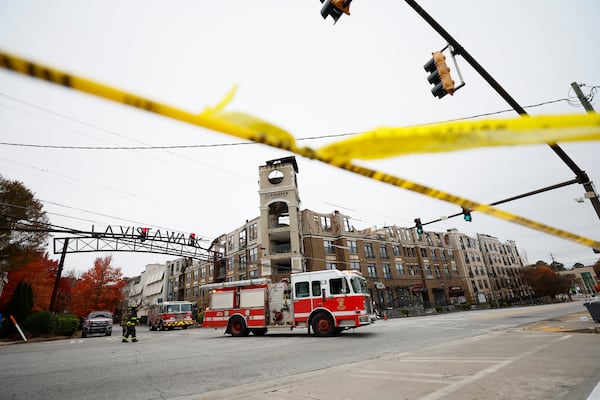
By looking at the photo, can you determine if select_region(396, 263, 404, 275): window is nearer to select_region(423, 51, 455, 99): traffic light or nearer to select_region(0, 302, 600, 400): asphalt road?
select_region(0, 302, 600, 400): asphalt road

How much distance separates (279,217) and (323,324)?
878 inches

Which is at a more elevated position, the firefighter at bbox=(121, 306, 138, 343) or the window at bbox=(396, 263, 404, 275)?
the window at bbox=(396, 263, 404, 275)

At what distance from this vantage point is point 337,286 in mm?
12445

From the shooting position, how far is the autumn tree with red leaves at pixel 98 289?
43.7m

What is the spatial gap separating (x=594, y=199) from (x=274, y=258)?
87.5 feet

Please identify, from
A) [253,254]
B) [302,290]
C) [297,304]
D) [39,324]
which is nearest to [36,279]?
[39,324]

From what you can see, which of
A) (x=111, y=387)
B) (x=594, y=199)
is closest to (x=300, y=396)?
(x=111, y=387)

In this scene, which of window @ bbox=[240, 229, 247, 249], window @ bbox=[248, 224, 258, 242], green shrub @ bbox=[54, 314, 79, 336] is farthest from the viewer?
window @ bbox=[240, 229, 247, 249]

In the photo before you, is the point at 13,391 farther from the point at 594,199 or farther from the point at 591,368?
the point at 594,199

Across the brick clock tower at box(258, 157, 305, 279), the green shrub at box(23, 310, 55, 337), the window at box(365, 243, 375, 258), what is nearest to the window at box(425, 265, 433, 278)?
the window at box(365, 243, 375, 258)

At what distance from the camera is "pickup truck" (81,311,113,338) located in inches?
866

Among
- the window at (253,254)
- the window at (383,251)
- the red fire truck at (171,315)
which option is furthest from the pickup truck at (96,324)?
the window at (383,251)

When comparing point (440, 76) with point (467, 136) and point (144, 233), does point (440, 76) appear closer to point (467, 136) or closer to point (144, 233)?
point (467, 136)

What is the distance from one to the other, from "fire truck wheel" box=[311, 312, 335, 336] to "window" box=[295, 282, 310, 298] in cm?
103
